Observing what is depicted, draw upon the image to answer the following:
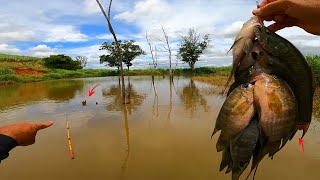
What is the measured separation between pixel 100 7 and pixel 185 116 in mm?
6548

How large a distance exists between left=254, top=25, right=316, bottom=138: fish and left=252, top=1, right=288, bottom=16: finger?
0.12 metres

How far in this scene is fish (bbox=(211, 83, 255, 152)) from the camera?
1.22 meters

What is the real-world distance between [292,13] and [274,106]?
1.51ft

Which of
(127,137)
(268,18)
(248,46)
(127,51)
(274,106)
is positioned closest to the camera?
(274,106)

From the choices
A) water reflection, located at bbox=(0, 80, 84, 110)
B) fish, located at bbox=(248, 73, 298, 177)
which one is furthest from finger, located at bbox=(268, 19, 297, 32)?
water reflection, located at bbox=(0, 80, 84, 110)

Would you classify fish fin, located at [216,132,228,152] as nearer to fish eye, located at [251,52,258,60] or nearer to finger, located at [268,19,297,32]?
fish eye, located at [251,52,258,60]

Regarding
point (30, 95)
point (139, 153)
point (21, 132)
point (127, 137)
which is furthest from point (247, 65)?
point (30, 95)

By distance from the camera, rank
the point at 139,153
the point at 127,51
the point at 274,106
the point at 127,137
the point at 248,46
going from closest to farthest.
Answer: the point at 274,106, the point at 248,46, the point at 139,153, the point at 127,137, the point at 127,51

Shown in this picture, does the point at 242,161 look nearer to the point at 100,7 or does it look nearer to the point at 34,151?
the point at 34,151

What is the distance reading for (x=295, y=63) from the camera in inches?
49.1

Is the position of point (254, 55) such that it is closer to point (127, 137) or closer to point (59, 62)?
point (127, 137)

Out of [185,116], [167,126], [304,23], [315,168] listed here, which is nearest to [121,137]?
[167,126]

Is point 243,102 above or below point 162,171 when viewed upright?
above

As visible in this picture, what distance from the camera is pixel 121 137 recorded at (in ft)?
33.1
